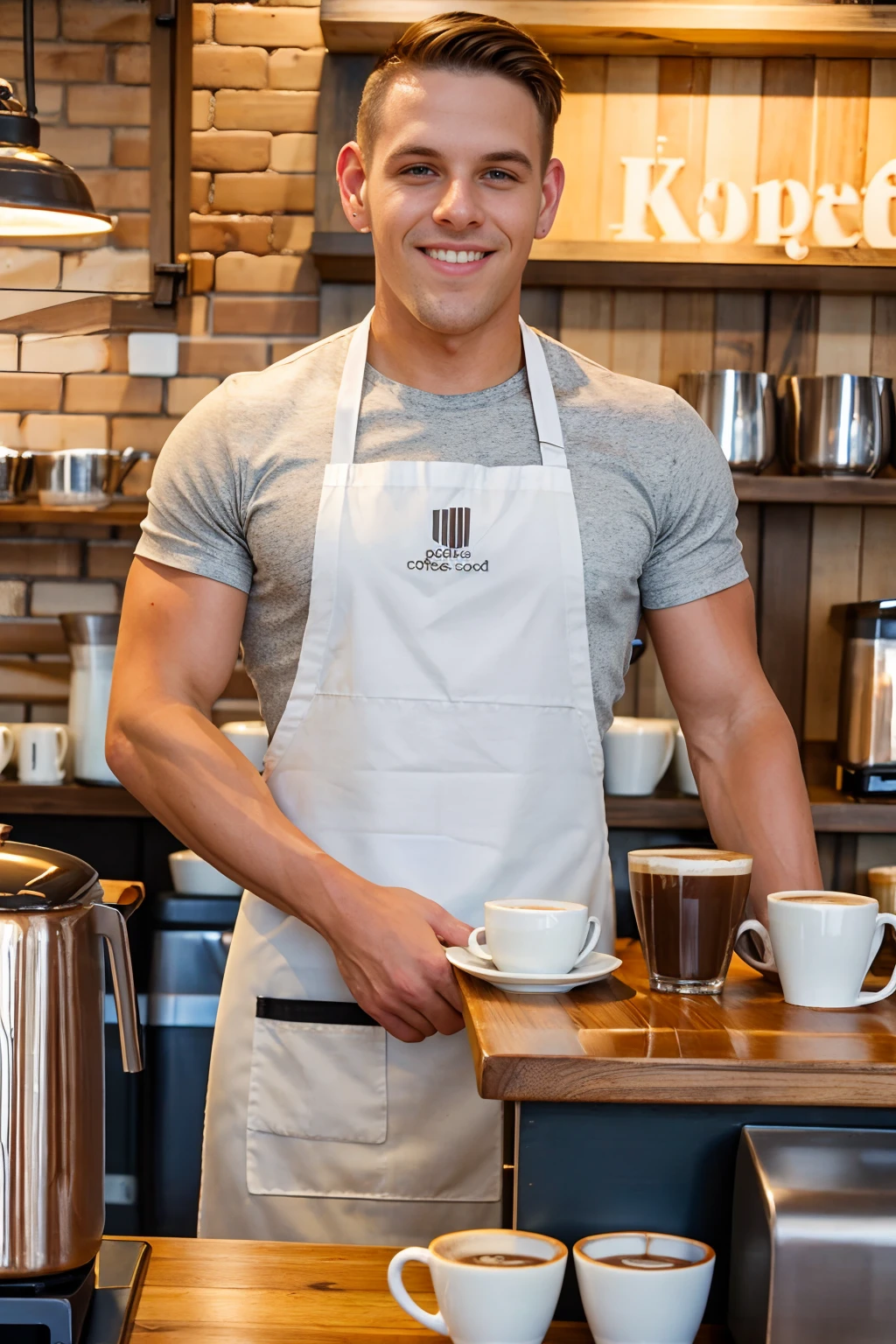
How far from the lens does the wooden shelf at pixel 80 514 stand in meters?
2.66

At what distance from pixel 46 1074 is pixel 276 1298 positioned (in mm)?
224

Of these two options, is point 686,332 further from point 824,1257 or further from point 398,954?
point 824,1257

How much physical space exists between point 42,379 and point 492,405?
4.81 feet

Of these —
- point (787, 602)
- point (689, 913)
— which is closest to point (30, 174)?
point (787, 602)

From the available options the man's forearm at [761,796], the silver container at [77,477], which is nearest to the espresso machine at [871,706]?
the man's forearm at [761,796]

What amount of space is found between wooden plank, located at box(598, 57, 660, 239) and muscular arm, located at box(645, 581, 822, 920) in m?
1.28

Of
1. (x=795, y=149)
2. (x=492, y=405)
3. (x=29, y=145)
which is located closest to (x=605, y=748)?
(x=492, y=405)

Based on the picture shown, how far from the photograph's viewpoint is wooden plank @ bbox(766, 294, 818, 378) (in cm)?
273

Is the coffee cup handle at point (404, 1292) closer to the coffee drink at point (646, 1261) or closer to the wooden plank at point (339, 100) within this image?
the coffee drink at point (646, 1261)

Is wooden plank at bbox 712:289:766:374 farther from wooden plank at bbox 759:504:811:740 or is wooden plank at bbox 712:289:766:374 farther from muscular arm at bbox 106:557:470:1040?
muscular arm at bbox 106:557:470:1040

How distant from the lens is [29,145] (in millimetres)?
2275

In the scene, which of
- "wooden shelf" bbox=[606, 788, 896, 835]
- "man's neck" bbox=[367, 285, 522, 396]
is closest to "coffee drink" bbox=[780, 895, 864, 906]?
"man's neck" bbox=[367, 285, 522, 396]

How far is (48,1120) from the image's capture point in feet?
3.08

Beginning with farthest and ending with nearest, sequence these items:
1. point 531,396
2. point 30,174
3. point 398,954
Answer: point 30,174, point 531,396, point 398,954
